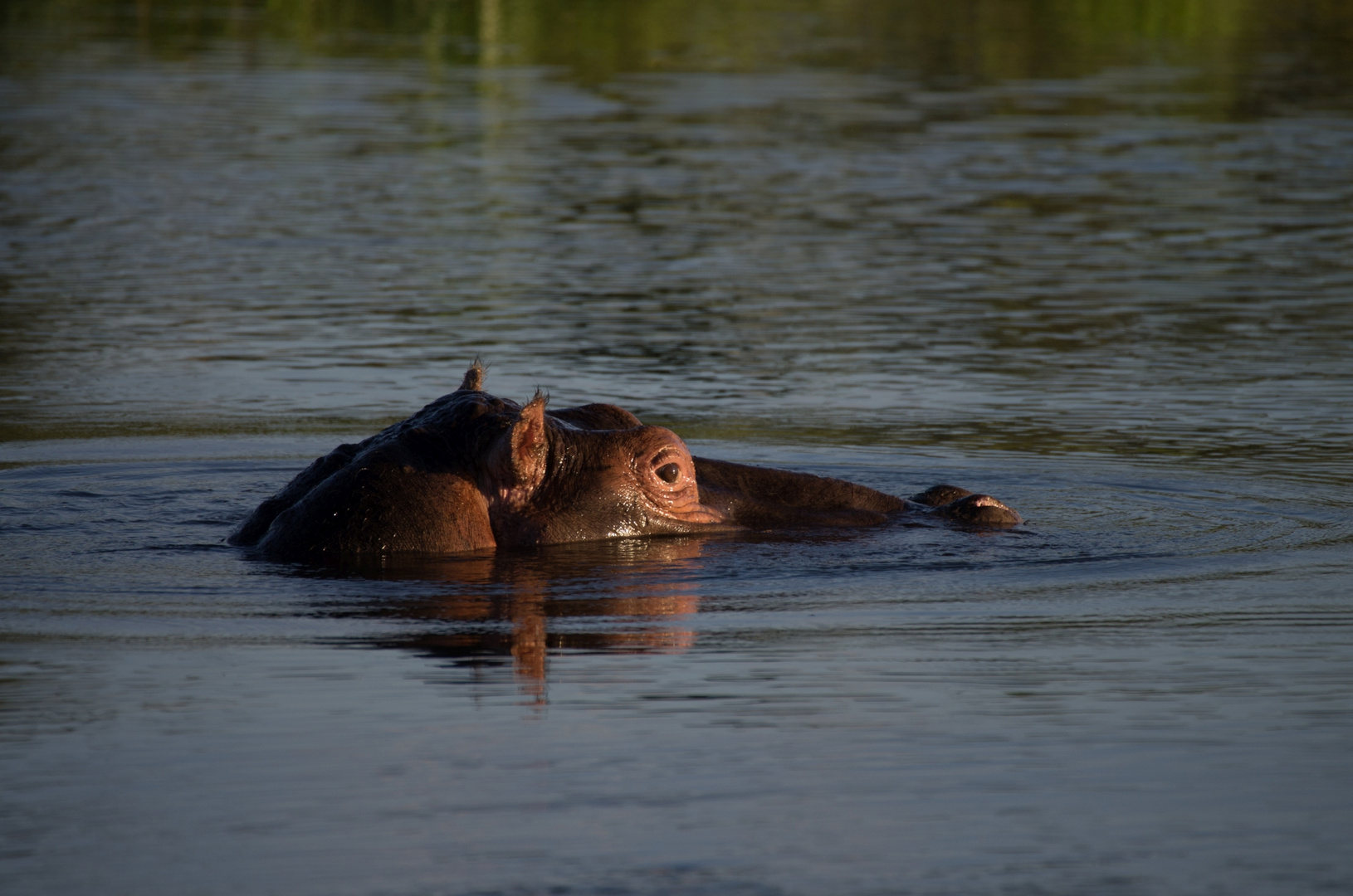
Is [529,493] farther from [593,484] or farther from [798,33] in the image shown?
[798,33]

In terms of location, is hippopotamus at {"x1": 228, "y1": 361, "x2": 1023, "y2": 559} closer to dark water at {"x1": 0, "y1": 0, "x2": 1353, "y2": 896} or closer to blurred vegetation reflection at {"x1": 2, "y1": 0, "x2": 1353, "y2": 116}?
dark water at {"x1": 0, "y1": 0, "x2": 1353, "y2": 896}

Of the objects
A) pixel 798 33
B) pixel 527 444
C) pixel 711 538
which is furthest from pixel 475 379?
pixel 798 33

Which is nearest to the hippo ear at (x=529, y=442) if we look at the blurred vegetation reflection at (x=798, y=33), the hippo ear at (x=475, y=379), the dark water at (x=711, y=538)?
the dark water at (x=711, y=538)

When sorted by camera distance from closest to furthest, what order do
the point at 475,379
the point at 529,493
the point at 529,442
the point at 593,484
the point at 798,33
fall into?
the point at 529,442 < the point at 529,493 < the point at 593,484 < the point at 475,379 < the point at 798,33

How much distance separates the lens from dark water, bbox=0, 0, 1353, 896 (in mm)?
5078

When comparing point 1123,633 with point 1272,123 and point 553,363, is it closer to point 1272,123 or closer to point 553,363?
point 553,363

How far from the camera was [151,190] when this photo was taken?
20.7m

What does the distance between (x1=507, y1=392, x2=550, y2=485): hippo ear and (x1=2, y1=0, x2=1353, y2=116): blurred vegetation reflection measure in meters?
23.0

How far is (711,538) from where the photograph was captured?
8.58 metres

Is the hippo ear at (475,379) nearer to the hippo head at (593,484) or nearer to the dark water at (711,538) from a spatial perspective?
the hippo head at (593,484)

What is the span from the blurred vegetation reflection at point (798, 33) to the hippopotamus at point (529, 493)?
2202 cm

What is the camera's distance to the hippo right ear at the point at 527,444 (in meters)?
7.76

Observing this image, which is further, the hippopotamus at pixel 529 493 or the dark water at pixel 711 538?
the hippopotamus at pixel 529 493

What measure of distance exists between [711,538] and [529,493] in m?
0.81
